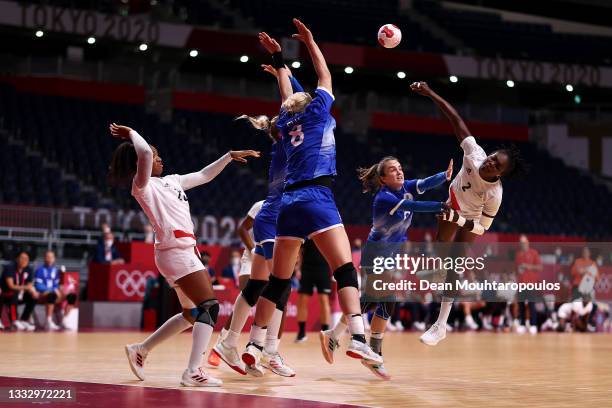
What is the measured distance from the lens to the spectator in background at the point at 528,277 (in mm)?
21625

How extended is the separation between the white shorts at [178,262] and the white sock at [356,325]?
1.25 meters

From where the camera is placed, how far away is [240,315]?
8617 mm

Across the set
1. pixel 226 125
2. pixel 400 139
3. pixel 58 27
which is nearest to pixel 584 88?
pixel 400 139

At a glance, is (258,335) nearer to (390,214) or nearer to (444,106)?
(390,214)

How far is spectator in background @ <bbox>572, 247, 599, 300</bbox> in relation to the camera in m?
22.8

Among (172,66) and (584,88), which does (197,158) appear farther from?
(584,88)

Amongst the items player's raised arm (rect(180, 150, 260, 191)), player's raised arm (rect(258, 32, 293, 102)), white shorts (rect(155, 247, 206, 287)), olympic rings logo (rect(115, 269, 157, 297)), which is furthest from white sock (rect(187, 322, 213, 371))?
olympic rings logo (rect(115, 269, 157, 297))

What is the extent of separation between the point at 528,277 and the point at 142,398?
56.3 feet

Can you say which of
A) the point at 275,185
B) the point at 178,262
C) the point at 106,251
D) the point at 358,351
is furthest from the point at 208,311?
the point at 106,251

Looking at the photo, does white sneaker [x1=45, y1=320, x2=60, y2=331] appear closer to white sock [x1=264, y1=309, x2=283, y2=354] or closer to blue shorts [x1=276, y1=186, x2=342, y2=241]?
white sock [x1=264, y1=309, x2=283, y2=354]

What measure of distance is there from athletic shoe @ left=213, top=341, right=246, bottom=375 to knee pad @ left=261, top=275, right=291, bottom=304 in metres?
0.55

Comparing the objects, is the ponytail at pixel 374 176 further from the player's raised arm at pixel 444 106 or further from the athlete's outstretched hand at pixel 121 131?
the athlete's outstretched hand at pixel 121 131

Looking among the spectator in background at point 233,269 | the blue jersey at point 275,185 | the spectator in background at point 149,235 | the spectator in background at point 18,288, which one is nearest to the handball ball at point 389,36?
the blue jersey at point 275,185

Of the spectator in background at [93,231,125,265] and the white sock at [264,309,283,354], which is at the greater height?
the spectator in background at [93,231,125,265]
